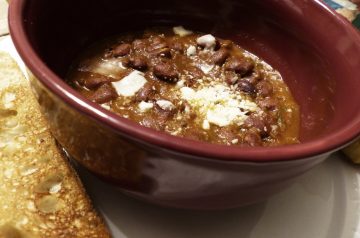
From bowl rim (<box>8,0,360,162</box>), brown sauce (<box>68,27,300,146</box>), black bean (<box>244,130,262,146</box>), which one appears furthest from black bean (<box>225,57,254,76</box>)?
bowl rim (<box>8,0,360,162</box>)

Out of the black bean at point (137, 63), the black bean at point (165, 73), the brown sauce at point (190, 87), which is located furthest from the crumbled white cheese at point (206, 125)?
the black bean at point (137, 63)

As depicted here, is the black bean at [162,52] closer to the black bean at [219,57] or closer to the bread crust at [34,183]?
the black bean at [219,57]

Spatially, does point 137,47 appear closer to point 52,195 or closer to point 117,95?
point 117,95

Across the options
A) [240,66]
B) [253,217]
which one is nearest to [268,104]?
[240,66]

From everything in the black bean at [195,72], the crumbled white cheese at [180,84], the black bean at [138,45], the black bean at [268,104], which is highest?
the black bean at [268,104]

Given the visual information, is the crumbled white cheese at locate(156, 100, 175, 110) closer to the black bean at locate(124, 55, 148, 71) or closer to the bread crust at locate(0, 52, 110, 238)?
the black bean at locate(124, 55, 148, 71)

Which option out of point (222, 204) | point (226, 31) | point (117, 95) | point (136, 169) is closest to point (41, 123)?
point (117, 95)
